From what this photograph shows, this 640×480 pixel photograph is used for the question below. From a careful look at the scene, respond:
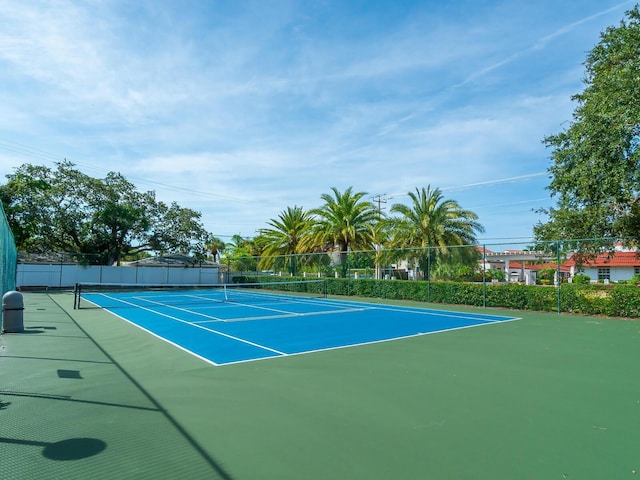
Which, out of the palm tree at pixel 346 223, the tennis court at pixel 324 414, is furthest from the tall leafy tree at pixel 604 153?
the palm tree at pixel 346 223

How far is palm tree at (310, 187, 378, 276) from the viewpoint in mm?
31391

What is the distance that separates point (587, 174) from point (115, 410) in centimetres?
1633

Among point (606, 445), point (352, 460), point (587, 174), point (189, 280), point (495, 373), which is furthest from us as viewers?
point (189, 280)

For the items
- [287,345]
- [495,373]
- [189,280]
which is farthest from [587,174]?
[189,280]

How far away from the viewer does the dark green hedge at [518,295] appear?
15266 mm

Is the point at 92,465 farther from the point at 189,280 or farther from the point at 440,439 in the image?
the point at 189,280

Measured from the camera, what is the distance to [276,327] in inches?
484

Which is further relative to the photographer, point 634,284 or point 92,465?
point 634,284

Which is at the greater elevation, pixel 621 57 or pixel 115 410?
pixel 621 57

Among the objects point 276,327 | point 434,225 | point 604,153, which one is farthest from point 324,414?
point 434,225

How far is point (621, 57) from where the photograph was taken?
52.3ft

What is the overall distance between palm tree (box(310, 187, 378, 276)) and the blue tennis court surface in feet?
45.4

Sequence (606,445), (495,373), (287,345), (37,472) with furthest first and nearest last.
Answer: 1. (287,345)
2. (495,373)
3. (606,445)
4. (37,472)

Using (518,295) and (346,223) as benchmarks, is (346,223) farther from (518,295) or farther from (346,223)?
(518,295)
